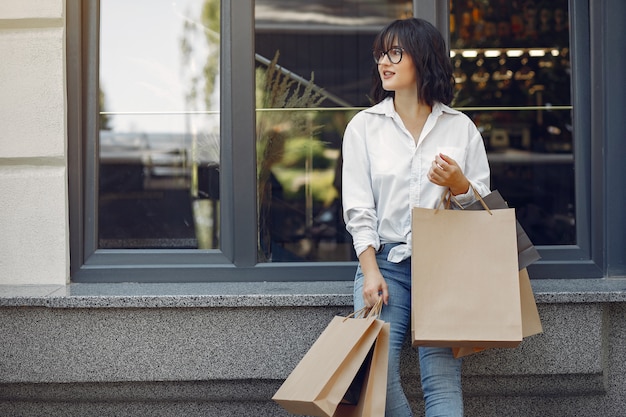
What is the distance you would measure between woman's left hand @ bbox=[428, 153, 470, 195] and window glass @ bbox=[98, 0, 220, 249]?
1.71 meters

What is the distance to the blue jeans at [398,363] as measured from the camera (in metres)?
2.83

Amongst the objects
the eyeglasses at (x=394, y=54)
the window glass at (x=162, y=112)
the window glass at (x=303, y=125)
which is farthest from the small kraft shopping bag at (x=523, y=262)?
the window glass at (x=162, y=112)

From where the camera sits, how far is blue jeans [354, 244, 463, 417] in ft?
9.27

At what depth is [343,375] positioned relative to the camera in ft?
8.48

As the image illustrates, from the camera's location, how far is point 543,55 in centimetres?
756

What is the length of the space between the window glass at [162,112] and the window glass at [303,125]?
294 millimetres

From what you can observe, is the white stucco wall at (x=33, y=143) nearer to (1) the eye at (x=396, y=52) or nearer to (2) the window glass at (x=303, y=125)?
(2) the window glass at (x=303, y=125)

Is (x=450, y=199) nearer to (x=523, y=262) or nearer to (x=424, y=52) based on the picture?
(x=523, y=262)

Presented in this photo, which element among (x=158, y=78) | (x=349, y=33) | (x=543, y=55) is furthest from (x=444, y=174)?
(x=543, y=55)

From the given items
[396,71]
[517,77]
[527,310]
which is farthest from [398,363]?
[517,77]

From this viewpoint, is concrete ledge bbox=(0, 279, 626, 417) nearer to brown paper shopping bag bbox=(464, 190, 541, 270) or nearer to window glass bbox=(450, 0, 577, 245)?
brown paper shopping bag bbox=(464, 190, 541, 270)

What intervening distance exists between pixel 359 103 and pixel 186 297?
6.25 ft

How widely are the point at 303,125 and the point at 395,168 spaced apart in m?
1.72

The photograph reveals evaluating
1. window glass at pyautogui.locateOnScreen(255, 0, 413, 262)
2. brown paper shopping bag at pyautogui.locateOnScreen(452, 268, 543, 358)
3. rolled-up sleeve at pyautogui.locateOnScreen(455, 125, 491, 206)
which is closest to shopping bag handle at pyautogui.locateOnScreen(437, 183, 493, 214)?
rolled-up sleeve at pyautogui.locateOnScreen(455, 125, 491, 206)
